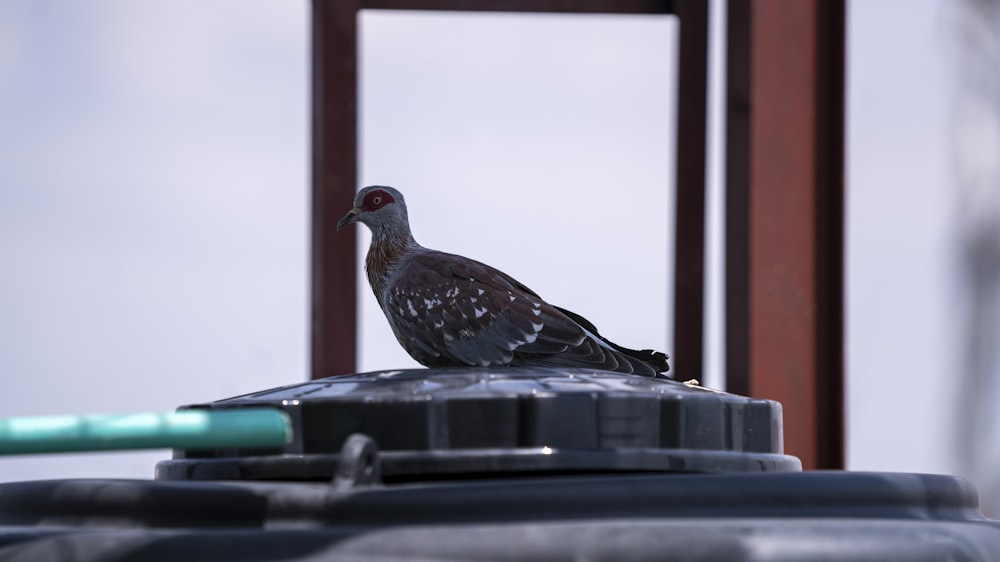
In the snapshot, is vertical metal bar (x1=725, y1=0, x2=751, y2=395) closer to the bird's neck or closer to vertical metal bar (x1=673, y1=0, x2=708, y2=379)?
vertical metal bar (x1=673, y1=0, x2=708, y2=379)

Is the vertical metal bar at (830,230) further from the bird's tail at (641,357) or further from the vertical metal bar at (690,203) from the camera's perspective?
the bird's tail at (641,357)

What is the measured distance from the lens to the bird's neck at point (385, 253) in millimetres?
1821

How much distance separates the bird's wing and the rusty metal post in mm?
1325

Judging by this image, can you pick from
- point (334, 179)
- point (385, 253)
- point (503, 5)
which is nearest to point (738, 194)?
point (503, 5)

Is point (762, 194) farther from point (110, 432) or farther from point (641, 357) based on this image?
point (110, 432)

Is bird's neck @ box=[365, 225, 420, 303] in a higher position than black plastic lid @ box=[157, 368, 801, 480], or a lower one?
higher

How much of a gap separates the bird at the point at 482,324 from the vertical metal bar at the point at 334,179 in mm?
1018

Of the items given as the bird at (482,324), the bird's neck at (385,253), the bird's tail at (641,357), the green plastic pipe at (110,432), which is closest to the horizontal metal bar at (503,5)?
the bird's neck at (385,253)

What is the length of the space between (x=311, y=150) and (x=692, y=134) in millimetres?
918

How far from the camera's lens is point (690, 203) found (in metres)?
3.01

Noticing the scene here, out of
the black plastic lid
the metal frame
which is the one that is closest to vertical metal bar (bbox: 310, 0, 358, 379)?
the metal frame

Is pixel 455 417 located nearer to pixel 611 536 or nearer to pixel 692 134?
pixel 611 536

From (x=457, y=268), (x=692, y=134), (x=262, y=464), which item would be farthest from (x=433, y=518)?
(x=692, y=134)

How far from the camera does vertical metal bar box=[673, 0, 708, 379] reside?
9.61 feet
